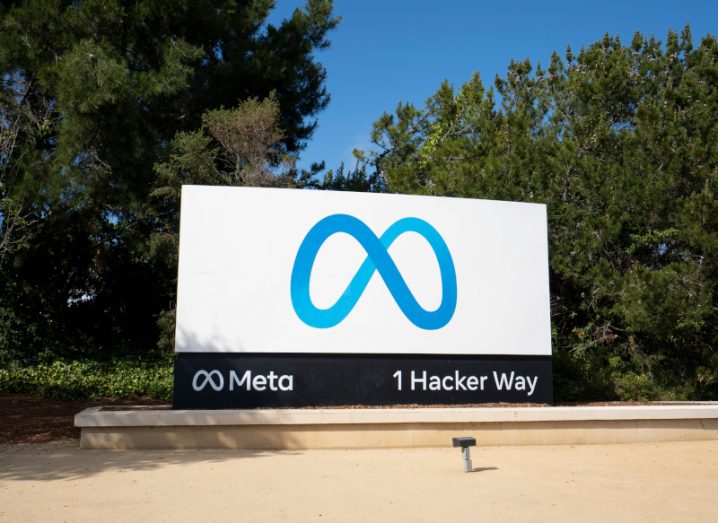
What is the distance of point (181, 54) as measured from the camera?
52.0 feet

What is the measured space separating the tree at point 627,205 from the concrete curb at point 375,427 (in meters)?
3.01

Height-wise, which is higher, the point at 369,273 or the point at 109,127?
the point at 109,127

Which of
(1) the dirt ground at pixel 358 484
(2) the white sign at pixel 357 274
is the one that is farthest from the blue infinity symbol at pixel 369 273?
(1) the dirt ground at pixel 358 484

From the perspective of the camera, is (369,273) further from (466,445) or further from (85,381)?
(85,381)

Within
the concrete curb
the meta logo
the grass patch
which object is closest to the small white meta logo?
the meta logo

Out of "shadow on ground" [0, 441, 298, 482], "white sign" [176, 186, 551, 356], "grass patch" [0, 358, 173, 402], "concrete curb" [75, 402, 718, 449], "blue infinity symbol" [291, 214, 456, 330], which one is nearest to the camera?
"shadow on ground" [0, 441, 298, 482]

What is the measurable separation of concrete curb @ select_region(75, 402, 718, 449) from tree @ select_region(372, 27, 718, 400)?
3.01 m

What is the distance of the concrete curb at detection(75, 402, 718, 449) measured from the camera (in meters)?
9.41

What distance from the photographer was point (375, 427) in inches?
388

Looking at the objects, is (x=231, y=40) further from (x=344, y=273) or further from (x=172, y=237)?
(x=344, y=273)

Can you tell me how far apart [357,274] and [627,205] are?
719cm

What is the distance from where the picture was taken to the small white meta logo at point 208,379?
10.0m

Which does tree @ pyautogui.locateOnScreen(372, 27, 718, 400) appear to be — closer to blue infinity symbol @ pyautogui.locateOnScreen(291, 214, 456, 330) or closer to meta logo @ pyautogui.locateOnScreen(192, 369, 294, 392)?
blue infinity symbol @ pyautogui.locateOnScreen(291, 214, 456, 330)

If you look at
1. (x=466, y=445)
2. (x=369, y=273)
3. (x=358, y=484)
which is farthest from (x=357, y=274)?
(x=358, y=484)
